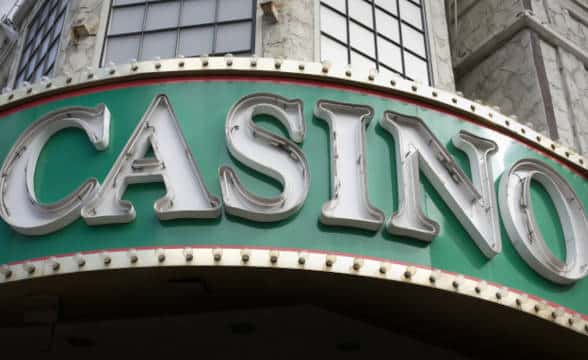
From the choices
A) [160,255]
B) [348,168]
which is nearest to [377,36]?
[348,168]

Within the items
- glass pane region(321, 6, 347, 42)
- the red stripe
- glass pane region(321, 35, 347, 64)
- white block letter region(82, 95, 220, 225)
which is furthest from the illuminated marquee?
glass pane region(321, 6, 347, 42)

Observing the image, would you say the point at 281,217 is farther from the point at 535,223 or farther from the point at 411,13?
the point at 411,13

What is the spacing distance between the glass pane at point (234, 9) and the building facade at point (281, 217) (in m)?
3.37

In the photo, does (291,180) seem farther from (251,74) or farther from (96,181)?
(96,181)

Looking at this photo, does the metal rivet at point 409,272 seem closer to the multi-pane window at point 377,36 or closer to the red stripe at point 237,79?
the red stripe at point 237,79

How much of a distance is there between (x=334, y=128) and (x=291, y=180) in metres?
0.80

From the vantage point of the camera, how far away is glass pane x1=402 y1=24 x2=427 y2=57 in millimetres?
12750

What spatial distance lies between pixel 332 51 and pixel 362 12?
1.15m

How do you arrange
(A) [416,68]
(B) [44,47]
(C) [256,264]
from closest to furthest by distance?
(C) [256,264]
(A) [416,68]
(B) [44,47]

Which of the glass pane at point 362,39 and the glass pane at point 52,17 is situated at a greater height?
the glass pane at point 52,17

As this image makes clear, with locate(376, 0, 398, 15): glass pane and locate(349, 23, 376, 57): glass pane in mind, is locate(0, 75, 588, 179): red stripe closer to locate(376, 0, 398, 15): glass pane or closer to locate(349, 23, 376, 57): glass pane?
locate(349, 23, 376, 57): glass pane

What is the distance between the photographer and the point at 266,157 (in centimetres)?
802

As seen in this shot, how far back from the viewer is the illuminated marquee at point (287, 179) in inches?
304

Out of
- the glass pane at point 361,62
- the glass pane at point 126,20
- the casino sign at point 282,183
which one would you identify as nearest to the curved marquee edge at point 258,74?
the casino sign at point 282,183
